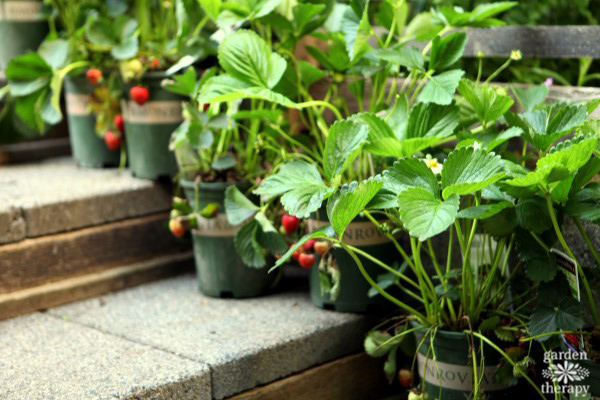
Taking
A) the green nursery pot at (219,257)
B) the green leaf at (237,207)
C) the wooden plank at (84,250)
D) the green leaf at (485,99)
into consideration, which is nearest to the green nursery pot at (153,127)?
the wooden plank at (84,250)

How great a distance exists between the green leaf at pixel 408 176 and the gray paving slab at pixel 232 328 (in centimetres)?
52

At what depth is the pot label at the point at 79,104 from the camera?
2.32 meters

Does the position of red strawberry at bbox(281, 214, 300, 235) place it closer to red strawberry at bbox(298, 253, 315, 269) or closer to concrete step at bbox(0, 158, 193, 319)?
red strawberry at bbox(298, 253, 315, 269)

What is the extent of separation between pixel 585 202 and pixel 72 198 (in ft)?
3.95

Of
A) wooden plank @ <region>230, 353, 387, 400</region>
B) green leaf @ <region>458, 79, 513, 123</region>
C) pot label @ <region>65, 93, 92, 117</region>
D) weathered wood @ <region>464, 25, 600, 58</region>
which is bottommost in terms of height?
wooden plank @ <region>230, 353, 387, 400</region>

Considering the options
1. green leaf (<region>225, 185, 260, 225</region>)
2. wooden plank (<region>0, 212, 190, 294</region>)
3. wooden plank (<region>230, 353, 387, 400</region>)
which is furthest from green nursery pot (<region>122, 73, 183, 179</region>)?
wooden plank (<region>230, 353, 387, 400</region>)

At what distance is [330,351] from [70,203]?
72 centimetres

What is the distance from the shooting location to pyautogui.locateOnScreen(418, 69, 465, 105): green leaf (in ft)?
4.69

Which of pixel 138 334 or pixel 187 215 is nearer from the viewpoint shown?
pixel 138 334

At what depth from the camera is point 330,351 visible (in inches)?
68.9

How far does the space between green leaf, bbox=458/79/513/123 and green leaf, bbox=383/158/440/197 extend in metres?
0.23

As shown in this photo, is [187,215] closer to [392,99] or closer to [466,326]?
[392,99]

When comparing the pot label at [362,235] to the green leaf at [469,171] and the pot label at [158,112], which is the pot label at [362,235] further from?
the pot label at [158,112]

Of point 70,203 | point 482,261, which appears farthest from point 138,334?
point 482,261
